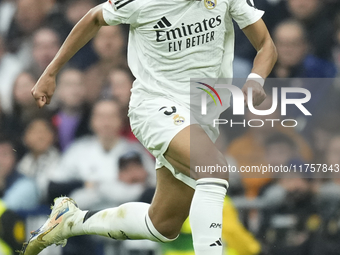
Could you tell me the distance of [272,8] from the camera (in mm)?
4211

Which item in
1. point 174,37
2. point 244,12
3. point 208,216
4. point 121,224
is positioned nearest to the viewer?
point 208,216

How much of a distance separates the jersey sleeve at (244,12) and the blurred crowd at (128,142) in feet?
4.11

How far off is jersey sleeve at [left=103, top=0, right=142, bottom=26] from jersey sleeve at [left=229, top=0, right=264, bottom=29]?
0.55m

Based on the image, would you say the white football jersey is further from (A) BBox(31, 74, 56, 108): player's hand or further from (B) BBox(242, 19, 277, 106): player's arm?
(A) BBox(31, 74, 56, 108): player's hand

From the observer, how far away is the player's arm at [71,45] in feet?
9.80

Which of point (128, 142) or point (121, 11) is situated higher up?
point (121, 11)

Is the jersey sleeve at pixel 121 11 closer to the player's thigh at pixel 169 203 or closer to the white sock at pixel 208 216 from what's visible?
the player's thigh at pixel 169 203

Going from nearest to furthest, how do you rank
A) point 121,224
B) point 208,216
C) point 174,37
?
point 208,216 → point 174,37 → point 121,224

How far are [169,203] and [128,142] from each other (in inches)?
55.0

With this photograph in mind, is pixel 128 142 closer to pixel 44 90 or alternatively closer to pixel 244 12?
pixel 44 90

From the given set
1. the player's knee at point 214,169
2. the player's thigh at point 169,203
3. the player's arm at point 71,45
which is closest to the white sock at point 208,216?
the player's knee at point 214,169

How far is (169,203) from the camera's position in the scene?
114 inches

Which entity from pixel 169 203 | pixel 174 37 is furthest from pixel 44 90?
pixel 169 203

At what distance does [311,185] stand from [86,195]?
177 cm
